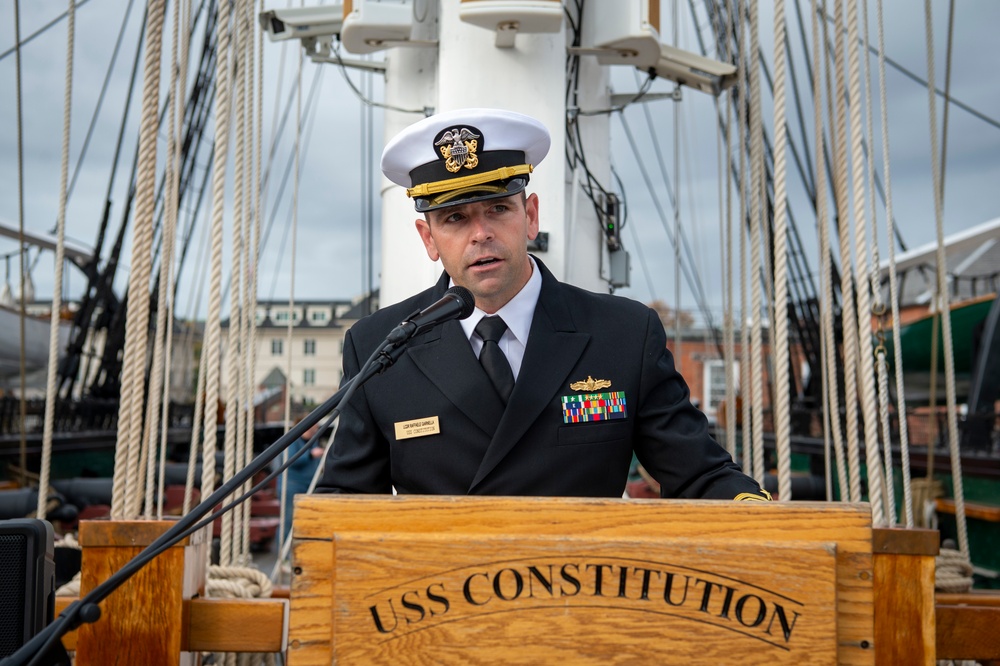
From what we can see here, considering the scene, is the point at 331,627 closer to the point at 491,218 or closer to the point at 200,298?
the point at 491,218

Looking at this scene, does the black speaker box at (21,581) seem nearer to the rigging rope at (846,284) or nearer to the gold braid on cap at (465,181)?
the gold braid on cap at (465,181)

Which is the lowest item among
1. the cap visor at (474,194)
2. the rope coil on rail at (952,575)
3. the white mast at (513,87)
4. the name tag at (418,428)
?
the rope coil on rail at (952,575)

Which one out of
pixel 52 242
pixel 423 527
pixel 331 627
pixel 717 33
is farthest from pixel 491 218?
pixel 52 242

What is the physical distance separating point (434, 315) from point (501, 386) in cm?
36

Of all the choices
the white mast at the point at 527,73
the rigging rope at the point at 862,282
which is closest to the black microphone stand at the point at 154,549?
the rigging rope at the point at 862,282

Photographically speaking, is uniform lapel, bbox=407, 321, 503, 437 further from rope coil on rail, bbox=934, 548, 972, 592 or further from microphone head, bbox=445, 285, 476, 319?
rope coil on rail, bbox=934, 548, 972, 592

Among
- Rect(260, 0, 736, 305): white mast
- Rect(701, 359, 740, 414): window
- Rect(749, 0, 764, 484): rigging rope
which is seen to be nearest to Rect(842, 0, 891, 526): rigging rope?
Rect(749, 0, 764, 484): rigging rope

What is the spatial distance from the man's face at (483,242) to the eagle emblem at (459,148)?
0.08 meters

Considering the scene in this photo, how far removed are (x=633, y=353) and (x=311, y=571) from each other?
2.78ft

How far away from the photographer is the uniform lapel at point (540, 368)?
1651mm

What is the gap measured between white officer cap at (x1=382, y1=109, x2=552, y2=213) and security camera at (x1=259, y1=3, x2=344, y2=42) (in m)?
2.53

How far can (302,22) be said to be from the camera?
13.4 ft

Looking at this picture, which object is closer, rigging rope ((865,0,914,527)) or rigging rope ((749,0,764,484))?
rigging rope ((749,0,764,484))

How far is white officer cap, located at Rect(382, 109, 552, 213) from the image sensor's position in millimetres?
1682
